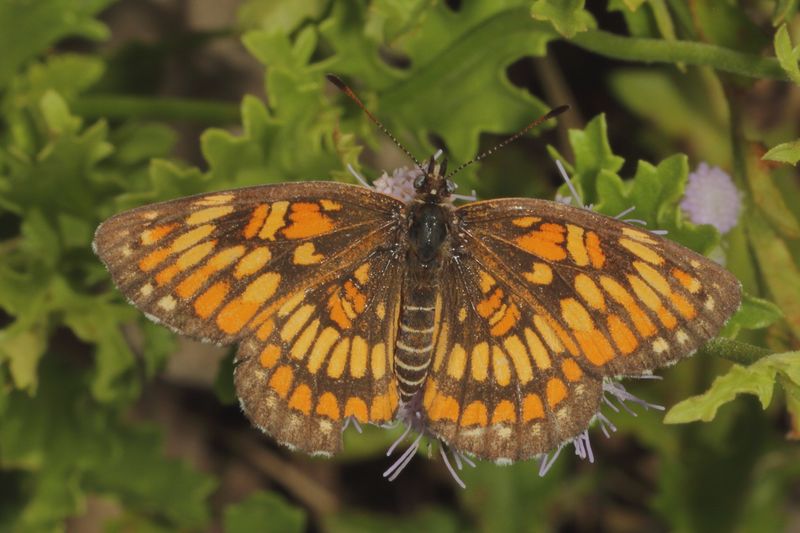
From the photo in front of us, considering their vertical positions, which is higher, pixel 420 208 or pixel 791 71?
pixel 791 71

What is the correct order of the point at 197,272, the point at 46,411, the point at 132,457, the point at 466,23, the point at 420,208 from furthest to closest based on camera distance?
the point at 132,457, the point at 46,411, the point at 466,23, the point at 420,208, the point at 197,272

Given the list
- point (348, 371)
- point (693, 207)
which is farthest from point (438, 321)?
point (693, 207)

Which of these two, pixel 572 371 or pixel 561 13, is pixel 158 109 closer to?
pixel 561 13

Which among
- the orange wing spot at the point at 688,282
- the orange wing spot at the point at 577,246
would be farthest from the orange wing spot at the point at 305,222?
the orange wing spot at the point at 688,282

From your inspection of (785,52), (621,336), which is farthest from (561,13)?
(621,336)

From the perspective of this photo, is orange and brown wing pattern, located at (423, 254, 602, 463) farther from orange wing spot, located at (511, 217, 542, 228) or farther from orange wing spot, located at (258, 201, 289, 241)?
orange wing spot, located at (258, 201, 289, 241)

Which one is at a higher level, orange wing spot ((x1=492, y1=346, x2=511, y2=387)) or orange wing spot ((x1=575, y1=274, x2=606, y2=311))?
orange wing spot ((x1=575, y1=274, x2=606, y2=311))

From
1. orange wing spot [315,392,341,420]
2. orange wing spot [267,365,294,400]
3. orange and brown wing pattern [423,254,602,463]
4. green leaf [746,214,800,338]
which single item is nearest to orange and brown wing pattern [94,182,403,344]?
orange wing spot [267,365,294,400]

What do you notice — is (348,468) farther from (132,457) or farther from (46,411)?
(46,411)
